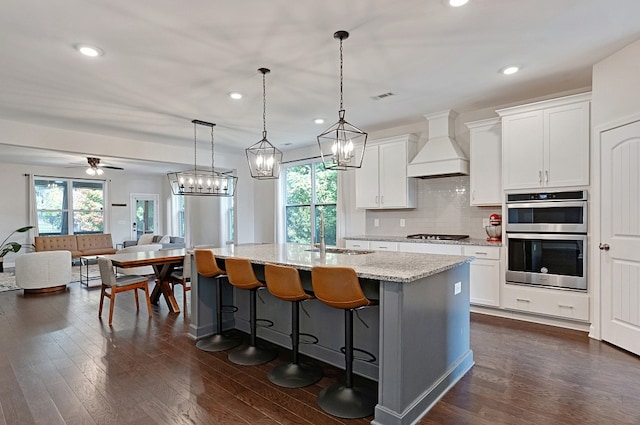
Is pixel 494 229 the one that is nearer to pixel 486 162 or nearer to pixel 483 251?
pixel 483 251

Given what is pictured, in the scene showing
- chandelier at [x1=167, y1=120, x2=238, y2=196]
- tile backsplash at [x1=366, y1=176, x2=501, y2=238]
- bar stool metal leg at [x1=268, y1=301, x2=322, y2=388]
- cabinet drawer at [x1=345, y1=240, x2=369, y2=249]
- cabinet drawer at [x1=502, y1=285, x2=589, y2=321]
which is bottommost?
bar stool metal leg at [x1=268, y1=301, x2=322, y2=388]

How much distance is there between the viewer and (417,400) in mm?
2230

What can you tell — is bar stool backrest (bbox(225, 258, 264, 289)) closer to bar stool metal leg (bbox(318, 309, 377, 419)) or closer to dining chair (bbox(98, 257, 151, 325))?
bar stool metal leg (bbox(318, 309, 377, 419))

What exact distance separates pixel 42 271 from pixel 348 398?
5.90 m

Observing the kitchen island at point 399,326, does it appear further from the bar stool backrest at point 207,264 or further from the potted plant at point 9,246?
the potted plant at point 9,246

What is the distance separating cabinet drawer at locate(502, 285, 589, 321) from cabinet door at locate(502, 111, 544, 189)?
1189mm

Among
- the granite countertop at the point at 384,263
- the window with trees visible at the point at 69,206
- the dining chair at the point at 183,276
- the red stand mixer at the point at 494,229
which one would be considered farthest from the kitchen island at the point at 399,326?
the window with trees visible at the point at 69,206

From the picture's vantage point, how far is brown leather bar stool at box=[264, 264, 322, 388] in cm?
256

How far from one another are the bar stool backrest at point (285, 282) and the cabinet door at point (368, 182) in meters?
3.23

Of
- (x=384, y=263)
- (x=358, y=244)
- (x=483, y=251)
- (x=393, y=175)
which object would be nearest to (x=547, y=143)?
(x=483, y=251)

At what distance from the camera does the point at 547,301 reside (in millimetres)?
3871

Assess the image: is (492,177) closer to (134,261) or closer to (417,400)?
(417,400)

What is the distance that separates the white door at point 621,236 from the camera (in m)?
3.09

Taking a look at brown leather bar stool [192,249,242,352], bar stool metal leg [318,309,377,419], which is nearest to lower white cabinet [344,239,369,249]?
brown leather bar stool [192,249,242,352]
